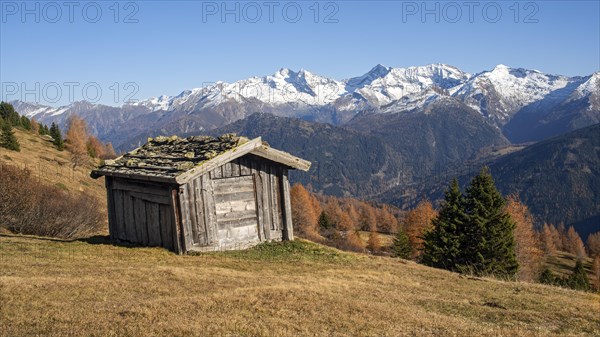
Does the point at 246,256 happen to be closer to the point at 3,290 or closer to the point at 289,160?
the point at 289,160

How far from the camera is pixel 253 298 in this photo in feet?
40.3

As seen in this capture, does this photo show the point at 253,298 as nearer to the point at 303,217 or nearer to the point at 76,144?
the point at 76,144

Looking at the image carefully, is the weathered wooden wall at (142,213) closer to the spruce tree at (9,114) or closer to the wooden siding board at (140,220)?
the wooden siding board at (140,220)

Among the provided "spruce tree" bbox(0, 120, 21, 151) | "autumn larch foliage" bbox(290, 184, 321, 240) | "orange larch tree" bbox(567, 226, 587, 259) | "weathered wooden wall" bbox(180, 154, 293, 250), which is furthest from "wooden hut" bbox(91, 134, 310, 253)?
"orange larch tree" bbox(567, 226, 587, 259)

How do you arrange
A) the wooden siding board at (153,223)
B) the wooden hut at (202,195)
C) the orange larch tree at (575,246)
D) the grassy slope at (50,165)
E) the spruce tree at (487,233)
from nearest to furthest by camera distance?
1. the wooden hut at (202,195)
2. the wooden siding board at (153,223)
3. the spruce tree at (487,233)
4. the grassy slope at (50,165)
5. the orange larch tree at (575,246)

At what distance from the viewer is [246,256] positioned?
19734 mm

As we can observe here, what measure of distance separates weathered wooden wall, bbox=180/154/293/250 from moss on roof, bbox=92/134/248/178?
2.41 feet

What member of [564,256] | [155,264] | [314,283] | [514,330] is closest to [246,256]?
[155,264]

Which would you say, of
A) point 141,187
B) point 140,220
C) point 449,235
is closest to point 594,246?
point 449,235

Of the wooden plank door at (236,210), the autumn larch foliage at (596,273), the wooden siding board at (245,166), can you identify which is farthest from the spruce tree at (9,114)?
the autumn larch foliage at (596,273)

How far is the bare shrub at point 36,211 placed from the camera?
2720 centimetres

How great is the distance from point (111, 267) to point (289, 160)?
29.0 feet

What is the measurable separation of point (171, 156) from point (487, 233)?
29.8 m

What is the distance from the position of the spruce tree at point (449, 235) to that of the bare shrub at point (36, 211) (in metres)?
27.1
